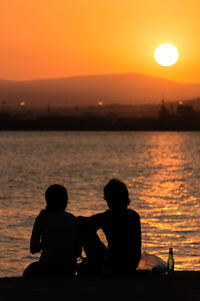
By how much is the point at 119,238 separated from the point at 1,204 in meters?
24.2

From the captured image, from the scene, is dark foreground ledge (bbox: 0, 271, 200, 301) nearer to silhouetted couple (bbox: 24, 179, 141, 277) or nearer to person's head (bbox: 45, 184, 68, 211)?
silhouetted couple (bbox: 24, 179, 141, 277)

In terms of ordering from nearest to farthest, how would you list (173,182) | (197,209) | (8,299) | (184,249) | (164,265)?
(8,299), (164,265), (184,249), (197,209), (173,182)

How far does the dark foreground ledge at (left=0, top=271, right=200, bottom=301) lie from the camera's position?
23.5 ft

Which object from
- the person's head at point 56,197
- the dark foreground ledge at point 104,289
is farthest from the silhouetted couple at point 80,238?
the dark foreground ledge at point 104,289

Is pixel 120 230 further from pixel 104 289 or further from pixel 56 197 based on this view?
pixel 56 197

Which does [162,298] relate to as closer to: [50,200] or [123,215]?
[123,215]

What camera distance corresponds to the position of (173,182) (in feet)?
173

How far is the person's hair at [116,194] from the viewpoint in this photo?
24.5 feet

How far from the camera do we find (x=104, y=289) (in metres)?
7.48

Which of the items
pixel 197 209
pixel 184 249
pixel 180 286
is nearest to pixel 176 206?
pixel 197 209

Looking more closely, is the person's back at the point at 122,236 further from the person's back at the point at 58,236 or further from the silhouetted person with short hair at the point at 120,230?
the person's back at the point at 58,236

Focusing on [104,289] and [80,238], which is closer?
[104,289]

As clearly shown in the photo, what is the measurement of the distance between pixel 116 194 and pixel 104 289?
0.99m

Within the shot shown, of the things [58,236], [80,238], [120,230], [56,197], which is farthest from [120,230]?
[56,197]
